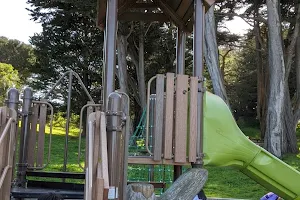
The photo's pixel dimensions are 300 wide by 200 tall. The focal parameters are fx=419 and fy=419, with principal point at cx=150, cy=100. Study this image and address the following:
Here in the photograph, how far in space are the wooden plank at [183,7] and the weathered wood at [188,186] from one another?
1995 mm

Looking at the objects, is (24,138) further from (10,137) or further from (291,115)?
(291,115)

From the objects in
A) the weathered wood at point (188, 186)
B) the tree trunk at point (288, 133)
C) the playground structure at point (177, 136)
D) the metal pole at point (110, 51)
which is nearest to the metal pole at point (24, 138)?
the playground structure at point (177, 136)

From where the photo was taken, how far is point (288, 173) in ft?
14.9

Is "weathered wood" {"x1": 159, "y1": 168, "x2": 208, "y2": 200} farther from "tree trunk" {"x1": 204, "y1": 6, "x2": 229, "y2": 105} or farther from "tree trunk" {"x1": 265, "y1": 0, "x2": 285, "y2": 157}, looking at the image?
"tree trunk" {"x1": 265, "y1": 0, "x2": 285, "y2": 157}

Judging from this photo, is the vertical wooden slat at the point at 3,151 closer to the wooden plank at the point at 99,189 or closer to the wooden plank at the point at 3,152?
the wooden plank at the point at 3,152

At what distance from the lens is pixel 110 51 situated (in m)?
4.29

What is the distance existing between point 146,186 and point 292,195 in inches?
80.1

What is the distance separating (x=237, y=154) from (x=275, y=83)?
37.5ft

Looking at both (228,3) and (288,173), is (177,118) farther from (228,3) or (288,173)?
(228,3)

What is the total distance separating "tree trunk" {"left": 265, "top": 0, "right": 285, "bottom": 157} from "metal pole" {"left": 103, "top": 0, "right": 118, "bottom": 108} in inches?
458

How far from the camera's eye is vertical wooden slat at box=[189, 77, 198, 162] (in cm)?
404

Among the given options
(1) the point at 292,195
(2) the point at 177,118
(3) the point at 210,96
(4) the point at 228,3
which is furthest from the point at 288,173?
(4) the point at 228,3

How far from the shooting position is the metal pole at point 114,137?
289 cm

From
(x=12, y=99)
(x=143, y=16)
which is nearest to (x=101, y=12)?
(x=143, y=16)
